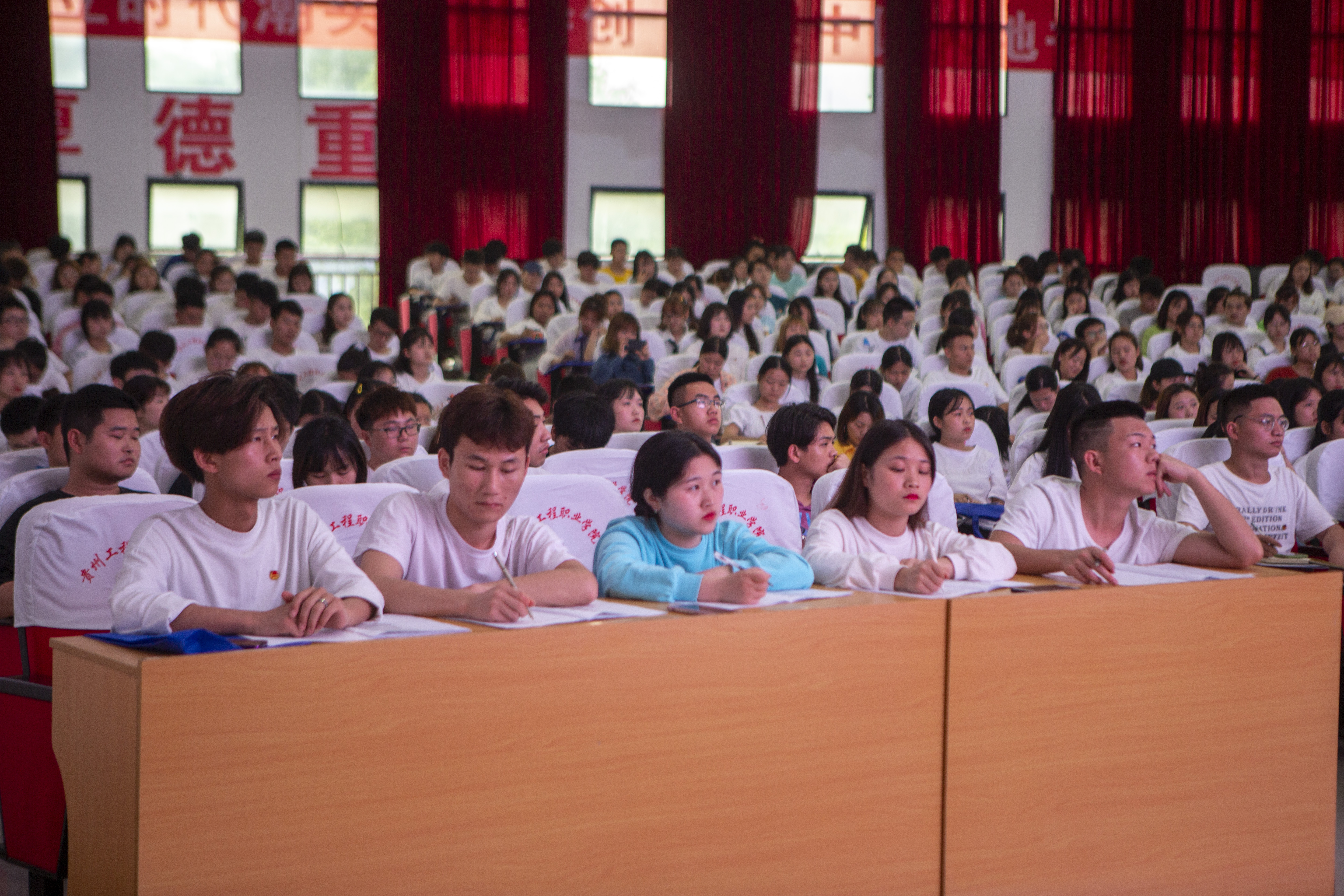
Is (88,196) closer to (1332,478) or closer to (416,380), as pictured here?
(416,380)

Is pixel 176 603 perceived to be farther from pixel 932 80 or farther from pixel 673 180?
pixel 932 80

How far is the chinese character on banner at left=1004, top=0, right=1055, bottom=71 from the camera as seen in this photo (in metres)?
12.6

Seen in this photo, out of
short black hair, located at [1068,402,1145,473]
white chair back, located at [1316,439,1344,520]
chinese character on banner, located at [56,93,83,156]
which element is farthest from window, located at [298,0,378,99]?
short black hair, located at [1068,402,1145,473]

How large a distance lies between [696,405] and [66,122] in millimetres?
8881

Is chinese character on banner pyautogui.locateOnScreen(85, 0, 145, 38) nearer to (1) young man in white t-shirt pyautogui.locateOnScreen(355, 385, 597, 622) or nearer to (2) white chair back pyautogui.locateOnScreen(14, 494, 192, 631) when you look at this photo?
(2) white chair back pyautogui.locateOnScreen(14, 494, 192, 631)

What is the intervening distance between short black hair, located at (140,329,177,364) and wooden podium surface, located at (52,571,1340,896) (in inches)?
188

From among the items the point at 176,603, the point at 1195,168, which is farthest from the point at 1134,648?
the point at 1195,168

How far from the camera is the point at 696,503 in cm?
260

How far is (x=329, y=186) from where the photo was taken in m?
11.8

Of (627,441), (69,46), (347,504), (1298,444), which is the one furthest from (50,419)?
(69,46)

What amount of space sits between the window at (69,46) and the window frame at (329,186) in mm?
1950

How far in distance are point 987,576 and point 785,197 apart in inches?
397

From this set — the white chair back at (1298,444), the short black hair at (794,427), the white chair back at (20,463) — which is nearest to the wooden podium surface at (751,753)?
the short black hair at (794,427)

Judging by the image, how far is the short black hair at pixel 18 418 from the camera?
4.18 metres
